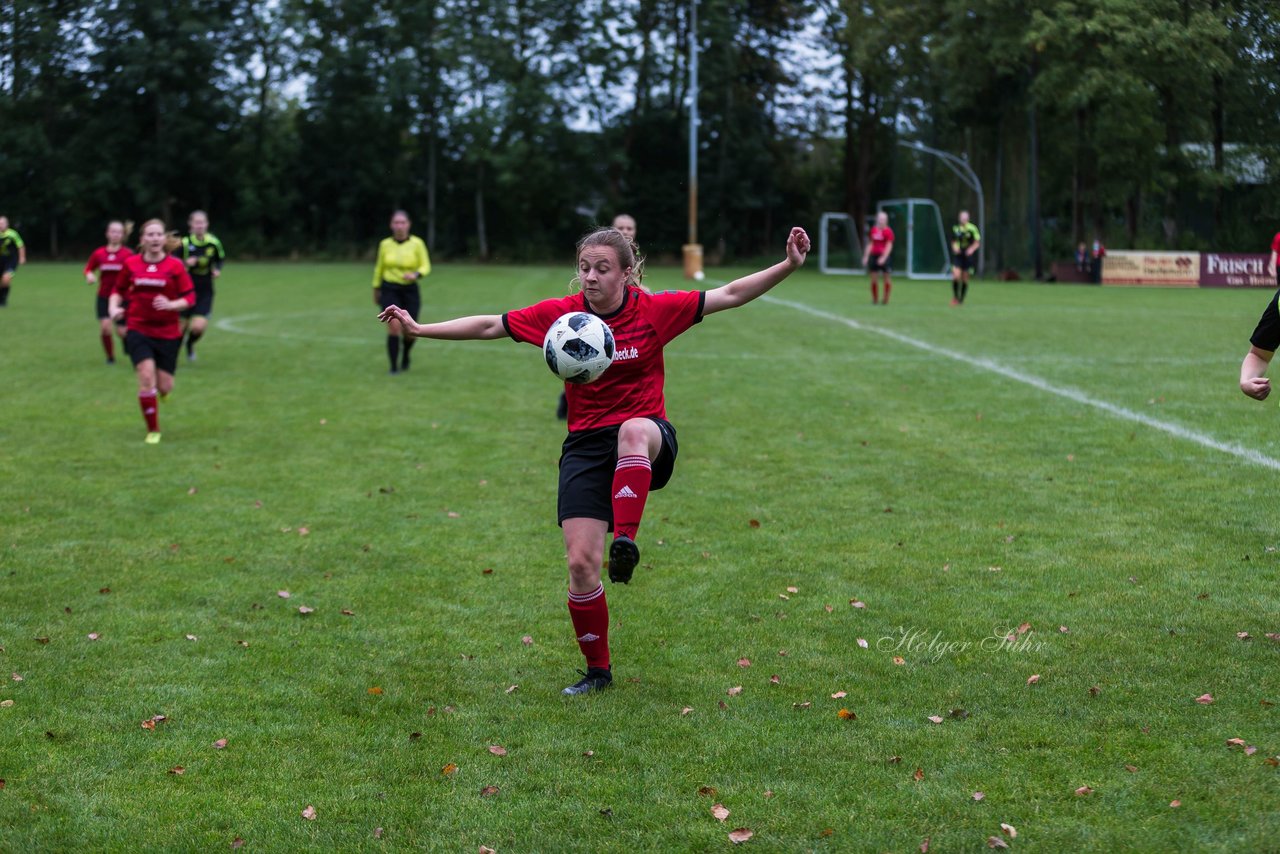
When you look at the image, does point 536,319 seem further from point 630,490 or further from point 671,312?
point 630,490

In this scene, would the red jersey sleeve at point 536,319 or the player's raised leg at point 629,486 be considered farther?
the red jersey sleeve at point 536,319

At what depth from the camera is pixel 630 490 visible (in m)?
5.40

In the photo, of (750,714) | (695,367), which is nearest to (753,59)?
(695,367)

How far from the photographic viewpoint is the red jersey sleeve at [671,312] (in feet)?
19.1

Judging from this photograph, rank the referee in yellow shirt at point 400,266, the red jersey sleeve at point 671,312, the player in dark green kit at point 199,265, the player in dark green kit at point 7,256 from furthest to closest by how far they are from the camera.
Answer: the player in dark green kit at point 7,256, the player in dark green kit at point 199,265, the referee in yellow shirt at point 400,266, the red jersey sleeve at point 671,312

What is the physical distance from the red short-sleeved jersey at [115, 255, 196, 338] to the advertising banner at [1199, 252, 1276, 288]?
39034mm

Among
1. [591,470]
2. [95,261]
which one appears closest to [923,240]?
[95,261]

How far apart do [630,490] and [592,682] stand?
88 cm

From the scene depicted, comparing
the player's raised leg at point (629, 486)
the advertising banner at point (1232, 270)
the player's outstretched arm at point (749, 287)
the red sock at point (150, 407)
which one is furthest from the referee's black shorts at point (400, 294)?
the advertising banner at point (1232, 270)

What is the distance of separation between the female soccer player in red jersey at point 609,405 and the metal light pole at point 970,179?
46048mm

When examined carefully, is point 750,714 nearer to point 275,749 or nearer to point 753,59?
point 275,749

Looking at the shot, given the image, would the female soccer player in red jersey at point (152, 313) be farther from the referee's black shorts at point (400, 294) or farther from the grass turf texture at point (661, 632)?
the referee's black shorts at point (400, 294)

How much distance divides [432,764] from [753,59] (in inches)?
2588

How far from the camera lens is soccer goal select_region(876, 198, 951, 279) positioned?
167 feet
